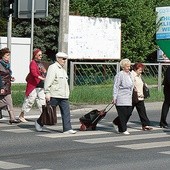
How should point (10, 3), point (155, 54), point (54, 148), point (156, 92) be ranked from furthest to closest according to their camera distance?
point (155, 54)
point (156, 92)
point (10, 3)
point (54, 148)

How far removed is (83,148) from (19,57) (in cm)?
2905

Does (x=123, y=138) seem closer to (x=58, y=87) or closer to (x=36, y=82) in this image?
A: (x=58, y=87)

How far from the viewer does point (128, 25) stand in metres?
41.4

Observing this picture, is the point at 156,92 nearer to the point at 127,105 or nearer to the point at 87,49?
the point at 87,49

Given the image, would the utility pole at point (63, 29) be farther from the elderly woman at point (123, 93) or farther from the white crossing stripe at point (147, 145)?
the white crossing stripe at point (147, 145)

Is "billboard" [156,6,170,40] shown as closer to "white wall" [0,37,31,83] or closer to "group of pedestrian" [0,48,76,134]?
"white wall" [0,37,31,83]

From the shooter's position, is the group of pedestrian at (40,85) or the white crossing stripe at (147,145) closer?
the white crossing stripe at (147,145)

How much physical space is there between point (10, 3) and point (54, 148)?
8.90 metres

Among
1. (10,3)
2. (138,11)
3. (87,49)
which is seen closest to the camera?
(10,3)

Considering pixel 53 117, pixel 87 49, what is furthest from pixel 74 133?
pixel 87 49

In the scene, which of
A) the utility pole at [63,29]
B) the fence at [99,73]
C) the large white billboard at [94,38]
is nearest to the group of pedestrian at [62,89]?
the utility pole at [63,29]

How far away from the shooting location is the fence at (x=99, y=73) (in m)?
27.3

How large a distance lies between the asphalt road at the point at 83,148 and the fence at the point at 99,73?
9.25 m

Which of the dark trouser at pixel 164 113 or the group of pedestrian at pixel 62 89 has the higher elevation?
the group of pedestrian at pixel 62 89
